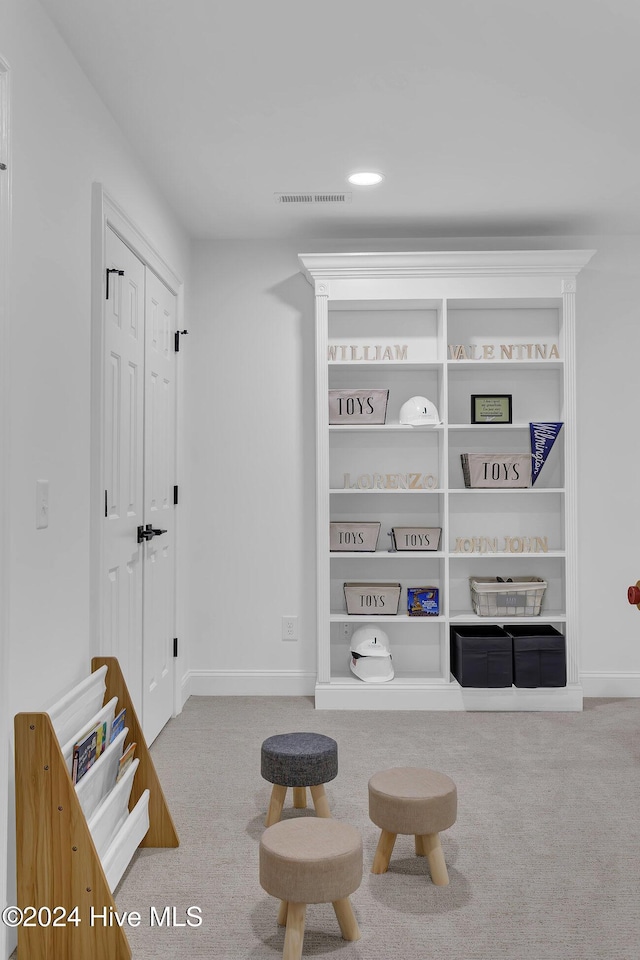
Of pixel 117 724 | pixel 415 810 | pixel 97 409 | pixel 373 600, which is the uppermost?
pixel 97 409

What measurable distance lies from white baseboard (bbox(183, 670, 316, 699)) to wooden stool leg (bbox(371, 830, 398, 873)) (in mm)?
1948

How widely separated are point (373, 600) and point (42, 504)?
7.61 ft

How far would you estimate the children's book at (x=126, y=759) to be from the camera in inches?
90.8

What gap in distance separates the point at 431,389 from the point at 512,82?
1889mm

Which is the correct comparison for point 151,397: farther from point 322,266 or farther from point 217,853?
point 217,853

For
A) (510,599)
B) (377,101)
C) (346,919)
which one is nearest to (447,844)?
(346,919)

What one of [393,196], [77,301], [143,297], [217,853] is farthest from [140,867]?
[393,196]

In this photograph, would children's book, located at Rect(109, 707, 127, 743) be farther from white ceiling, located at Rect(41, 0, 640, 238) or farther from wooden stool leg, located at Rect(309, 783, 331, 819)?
white ceiling, located at Rect(41, 0, 640, 238)

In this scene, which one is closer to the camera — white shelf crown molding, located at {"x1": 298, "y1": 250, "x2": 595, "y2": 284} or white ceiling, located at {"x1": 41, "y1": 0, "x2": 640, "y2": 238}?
white ceiling, located at {"x1": 41, "y1": 0, "x2": 640, "y2": 238}

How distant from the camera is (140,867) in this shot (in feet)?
7.61

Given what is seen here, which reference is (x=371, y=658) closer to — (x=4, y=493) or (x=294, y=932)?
(x=294, y=932)

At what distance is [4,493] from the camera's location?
181cm

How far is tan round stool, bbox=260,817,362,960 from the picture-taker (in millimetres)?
1779

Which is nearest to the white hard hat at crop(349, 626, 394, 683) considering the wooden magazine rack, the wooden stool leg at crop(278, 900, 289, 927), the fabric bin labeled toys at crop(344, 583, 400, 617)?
the fabric bin labeled toys at crop(344, 583, 400, 617)
